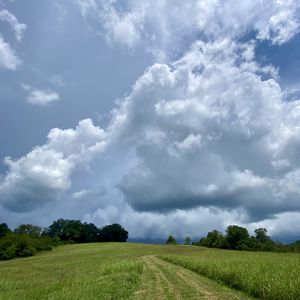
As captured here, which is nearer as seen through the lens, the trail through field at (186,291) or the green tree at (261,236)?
the trail through field at (186,291)

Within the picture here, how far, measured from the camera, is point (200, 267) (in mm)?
30172

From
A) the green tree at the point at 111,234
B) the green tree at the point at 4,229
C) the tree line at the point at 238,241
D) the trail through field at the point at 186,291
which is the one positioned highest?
the green tree at the point at 111,234

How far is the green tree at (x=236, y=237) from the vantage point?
132 metres

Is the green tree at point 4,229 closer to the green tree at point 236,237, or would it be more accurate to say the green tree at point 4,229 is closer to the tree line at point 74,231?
the tree line at point 74,231

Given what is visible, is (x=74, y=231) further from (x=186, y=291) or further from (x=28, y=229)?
(x=186, y=291)

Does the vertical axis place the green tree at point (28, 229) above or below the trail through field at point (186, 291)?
above

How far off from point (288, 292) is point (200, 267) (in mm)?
15949

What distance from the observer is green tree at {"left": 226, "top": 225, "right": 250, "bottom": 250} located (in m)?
132

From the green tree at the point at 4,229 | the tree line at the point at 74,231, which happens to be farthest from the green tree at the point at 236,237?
the green tree at the point at 4,229

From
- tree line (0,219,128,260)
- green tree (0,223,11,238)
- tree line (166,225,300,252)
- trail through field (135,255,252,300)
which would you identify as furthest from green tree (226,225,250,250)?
trail through field (135,255,252,300)

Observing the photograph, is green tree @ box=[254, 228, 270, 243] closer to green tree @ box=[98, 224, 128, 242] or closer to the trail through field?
green tree @ box=[98, 224, 128, 242]

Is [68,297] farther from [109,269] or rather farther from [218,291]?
[109,269]

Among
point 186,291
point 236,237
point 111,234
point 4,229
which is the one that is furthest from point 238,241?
point 186,291

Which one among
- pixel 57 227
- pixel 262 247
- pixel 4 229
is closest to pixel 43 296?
pixel 262 247
